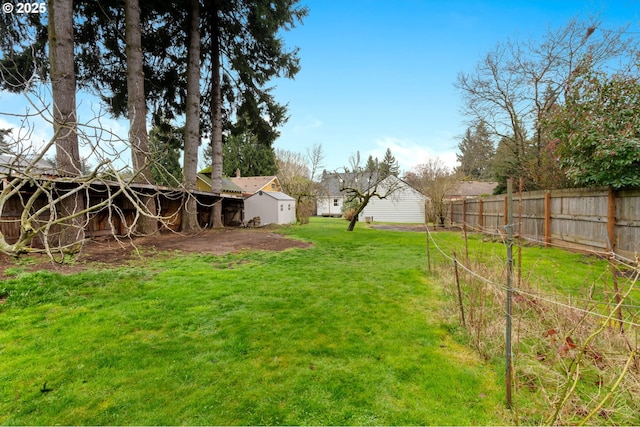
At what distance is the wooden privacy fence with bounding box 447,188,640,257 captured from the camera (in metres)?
5.62

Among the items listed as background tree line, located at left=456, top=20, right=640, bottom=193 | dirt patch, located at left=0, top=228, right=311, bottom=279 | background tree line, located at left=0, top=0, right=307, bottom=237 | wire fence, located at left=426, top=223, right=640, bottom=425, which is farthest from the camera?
background tree line, located at left=0, top=0, right=307, bottom=237

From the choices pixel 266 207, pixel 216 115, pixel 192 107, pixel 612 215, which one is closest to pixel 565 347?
pixel 612 215

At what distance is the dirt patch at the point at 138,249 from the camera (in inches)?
203

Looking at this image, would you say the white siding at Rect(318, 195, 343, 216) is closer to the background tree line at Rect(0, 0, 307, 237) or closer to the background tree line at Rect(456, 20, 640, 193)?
the background tree line at Rect(456, 20, 640, 193)

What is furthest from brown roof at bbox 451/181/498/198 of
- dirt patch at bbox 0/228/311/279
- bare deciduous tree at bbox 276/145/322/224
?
dirt patch at bbox 0/228/311/279

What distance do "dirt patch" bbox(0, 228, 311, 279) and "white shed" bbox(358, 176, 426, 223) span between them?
14.1 meters

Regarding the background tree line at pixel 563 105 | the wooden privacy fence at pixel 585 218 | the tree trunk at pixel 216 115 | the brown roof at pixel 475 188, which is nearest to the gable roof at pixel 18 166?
the wooden privacy fence at pixel 585 218

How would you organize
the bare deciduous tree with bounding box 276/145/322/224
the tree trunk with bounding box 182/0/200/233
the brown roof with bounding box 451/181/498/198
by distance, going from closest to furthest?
1. the tree trunk with bounding box 182/0/200/233
2. the bare deciduous tree with bounding box 276/145/322/224
3. the brown roof with bounding box 451/181/498/198

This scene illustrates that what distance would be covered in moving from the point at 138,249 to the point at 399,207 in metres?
18.7

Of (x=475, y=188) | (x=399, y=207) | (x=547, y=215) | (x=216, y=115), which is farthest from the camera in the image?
(x=475, y=188)

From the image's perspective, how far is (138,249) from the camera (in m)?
7.14

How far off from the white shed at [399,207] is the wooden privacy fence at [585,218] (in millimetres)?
12511
